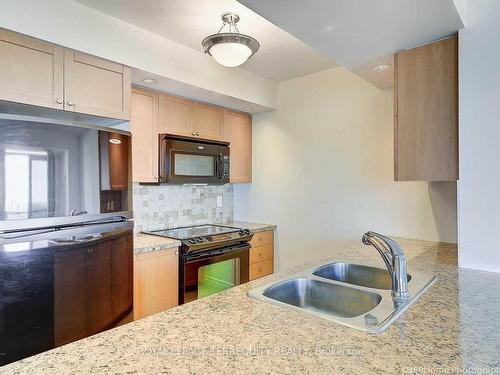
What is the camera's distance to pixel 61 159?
5.48ft

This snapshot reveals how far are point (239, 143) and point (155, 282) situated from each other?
5.93 feet

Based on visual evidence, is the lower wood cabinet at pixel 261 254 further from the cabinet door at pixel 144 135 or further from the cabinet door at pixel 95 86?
the cabinet door at pixel 95 86

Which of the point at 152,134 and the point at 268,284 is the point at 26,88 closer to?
the point at 152,134

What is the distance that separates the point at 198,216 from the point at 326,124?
5.53 ft

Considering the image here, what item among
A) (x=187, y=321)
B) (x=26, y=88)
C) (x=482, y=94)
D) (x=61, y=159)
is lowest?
(x=187, y=321)

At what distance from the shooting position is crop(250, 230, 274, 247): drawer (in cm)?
325

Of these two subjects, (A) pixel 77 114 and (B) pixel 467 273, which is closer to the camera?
(B) pixel 467 273

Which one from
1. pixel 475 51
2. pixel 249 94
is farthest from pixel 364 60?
pixel 249 94

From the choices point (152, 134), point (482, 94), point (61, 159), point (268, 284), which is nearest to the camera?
point (268, 284)

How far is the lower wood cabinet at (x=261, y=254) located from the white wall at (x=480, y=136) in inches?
79.8

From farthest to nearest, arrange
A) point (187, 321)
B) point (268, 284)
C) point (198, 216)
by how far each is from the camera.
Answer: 1. point (198, 216)
2. point (268, 284)
3. point (187, 321)

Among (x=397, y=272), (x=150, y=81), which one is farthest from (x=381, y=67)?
(x=150, y=81)

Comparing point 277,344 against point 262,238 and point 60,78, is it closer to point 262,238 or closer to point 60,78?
point 60,78

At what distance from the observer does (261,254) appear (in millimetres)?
3348
